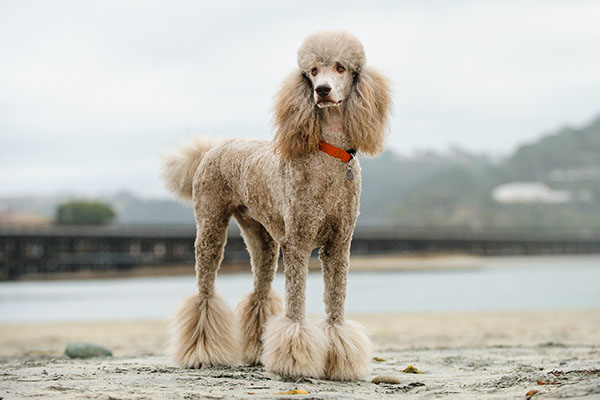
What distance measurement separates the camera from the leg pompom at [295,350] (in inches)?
189

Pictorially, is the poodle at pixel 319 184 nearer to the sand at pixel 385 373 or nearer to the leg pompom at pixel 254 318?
the sand at pixel 385 373

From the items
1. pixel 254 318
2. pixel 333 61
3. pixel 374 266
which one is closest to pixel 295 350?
pixel 254 318

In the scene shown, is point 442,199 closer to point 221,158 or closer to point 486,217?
point 486,217

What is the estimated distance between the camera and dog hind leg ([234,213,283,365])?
19.0 ft

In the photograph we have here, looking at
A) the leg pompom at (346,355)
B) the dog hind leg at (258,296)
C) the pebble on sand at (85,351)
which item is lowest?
the pebble on sand at (85,351)

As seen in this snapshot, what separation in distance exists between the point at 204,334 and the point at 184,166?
1.51 m

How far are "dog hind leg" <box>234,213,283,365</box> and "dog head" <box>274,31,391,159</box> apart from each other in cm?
115

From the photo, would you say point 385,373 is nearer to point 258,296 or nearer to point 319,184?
point 258,296

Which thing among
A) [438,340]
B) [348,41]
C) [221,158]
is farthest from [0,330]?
[348,41]

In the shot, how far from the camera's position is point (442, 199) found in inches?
3536

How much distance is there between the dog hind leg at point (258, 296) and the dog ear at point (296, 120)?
1.13m

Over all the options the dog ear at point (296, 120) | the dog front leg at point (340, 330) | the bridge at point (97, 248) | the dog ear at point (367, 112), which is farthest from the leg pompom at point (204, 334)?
the bridge at point (97, 248)

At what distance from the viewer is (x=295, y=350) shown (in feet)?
15.8

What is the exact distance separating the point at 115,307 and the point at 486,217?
64336 mm
